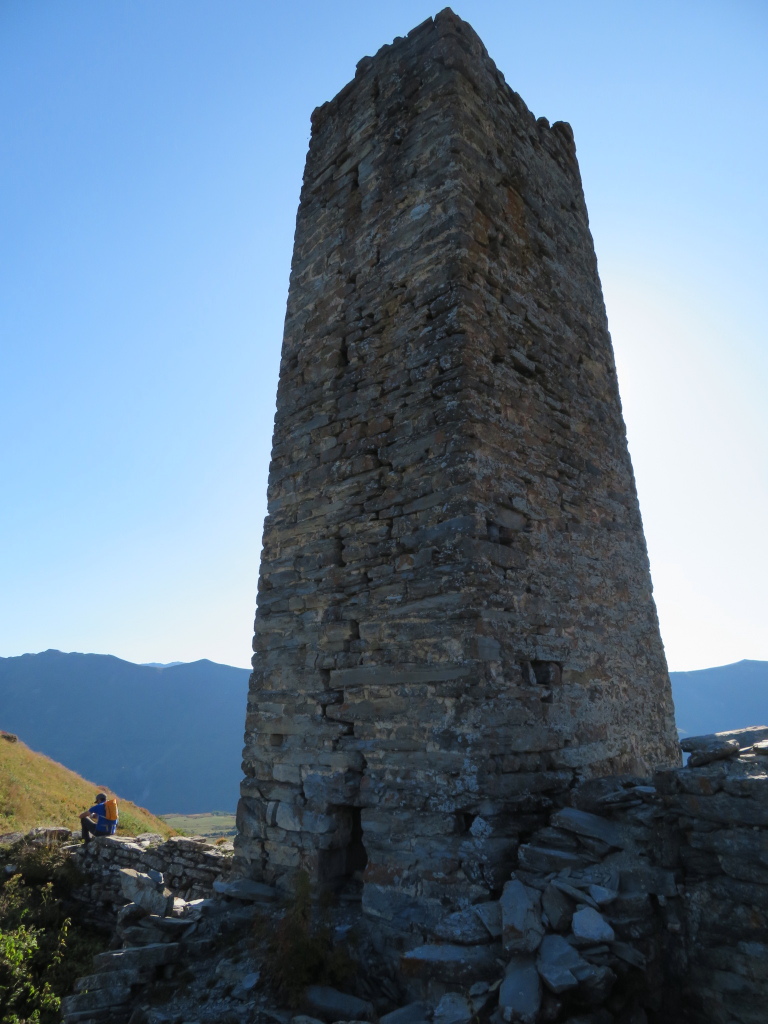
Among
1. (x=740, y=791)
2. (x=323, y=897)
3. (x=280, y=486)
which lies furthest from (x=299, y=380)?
(x=740, y=791)

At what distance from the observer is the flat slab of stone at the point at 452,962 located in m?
3.02

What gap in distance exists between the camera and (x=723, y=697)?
3425 inches

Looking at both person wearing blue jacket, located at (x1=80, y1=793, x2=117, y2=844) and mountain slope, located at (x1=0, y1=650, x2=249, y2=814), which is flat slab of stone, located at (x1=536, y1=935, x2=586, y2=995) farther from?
mountain slope, located at (x1=0, y1=650, x2=249, y2=814)

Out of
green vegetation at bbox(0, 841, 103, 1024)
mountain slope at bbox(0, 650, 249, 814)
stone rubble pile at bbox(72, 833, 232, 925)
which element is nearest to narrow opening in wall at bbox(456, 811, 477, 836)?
green vegetation at bbox(0, 841, 103, 1024)

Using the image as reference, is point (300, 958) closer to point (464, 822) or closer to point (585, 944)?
point (464, 822)

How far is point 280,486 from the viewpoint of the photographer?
5.76 metres

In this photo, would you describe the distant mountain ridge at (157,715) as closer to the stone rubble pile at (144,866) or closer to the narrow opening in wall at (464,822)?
the stone rubble pile at (144,866)

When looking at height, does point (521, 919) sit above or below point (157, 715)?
below

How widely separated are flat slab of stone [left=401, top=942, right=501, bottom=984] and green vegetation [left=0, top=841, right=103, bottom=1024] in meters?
3.74

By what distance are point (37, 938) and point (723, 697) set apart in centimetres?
9901

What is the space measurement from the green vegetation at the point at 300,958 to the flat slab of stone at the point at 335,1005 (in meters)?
0.06

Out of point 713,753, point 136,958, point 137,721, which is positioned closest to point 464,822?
point 713,753

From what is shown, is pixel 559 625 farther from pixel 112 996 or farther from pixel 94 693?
pixel 94 693

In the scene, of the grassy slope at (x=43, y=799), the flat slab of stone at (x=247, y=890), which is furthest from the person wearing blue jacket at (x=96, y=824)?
the flat slab of stone at (x=247, y=890)
